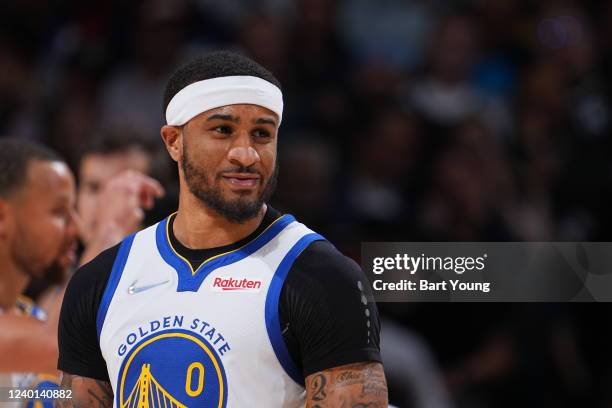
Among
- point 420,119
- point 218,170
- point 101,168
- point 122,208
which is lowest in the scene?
point 218,170

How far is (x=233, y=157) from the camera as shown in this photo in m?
3.28

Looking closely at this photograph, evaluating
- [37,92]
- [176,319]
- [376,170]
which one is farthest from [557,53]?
[176,319]

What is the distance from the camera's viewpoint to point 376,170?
783 centimetres

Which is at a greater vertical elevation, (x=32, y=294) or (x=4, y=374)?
(x=32, y=294)

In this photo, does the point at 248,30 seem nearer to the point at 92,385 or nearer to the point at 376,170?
the point at 376,170

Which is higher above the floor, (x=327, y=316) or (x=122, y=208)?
(x=122, y=208)

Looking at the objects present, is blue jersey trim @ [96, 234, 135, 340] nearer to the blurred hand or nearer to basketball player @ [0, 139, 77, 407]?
the blurred hand

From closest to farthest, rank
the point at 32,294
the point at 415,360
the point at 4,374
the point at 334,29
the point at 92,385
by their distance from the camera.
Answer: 1. the point at 92,385
2. the point at 4,374
3. the point at 32,294
4. the point at 415,360
5. the point at 334,29

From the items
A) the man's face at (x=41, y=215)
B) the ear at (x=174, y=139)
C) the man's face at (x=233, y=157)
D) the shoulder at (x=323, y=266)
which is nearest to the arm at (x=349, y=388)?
the shoulder at (x=323, y=266)

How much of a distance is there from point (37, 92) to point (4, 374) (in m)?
4.51

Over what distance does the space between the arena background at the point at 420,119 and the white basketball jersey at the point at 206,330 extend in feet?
9.33

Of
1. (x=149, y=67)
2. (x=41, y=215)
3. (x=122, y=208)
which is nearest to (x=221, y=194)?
(x=122, y=208)

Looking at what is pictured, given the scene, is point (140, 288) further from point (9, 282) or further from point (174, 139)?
point (9, 282)

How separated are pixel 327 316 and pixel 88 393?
837 millimetres
